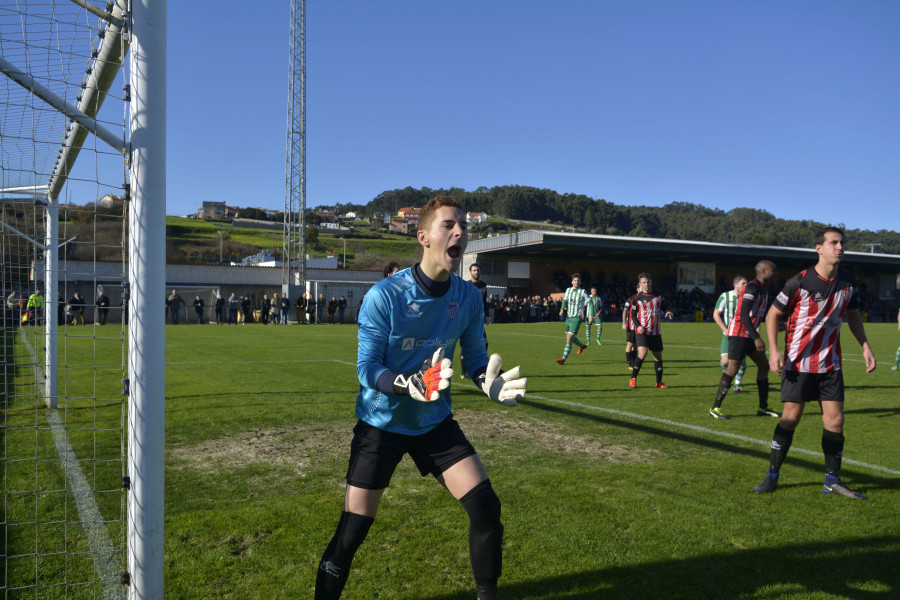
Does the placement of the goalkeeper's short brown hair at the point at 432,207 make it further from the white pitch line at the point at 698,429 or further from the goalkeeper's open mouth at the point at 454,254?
the white pitch line at the point at 698,429

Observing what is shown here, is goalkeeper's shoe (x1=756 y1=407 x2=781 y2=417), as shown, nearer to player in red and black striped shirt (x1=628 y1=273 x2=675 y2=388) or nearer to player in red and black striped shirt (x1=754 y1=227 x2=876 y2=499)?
player in red and black striped shirt (x1=628 y1=273 x2=675 y2=388)

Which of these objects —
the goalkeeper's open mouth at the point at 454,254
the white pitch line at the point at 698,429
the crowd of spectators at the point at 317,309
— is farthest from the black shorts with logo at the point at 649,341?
the crowd of spectators at the point at 317,309

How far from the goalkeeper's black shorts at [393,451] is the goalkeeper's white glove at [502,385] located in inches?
13.3

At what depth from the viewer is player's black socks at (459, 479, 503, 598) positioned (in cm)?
289

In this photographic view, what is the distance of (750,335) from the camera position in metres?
8.95

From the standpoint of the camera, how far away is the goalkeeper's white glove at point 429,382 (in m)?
2.56

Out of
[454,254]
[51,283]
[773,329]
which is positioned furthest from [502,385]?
[51,283]

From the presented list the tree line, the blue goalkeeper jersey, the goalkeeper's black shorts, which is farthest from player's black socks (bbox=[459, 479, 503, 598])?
the tree line

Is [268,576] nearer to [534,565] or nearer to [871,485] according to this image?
[534,565]

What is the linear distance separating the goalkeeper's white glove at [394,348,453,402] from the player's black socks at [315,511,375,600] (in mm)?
693

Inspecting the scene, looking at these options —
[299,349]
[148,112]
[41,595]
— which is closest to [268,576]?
[41,595]

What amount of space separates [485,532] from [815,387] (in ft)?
12.9

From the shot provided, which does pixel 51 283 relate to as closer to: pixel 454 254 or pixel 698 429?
pixel 454 254

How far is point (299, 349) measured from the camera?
1911cm
